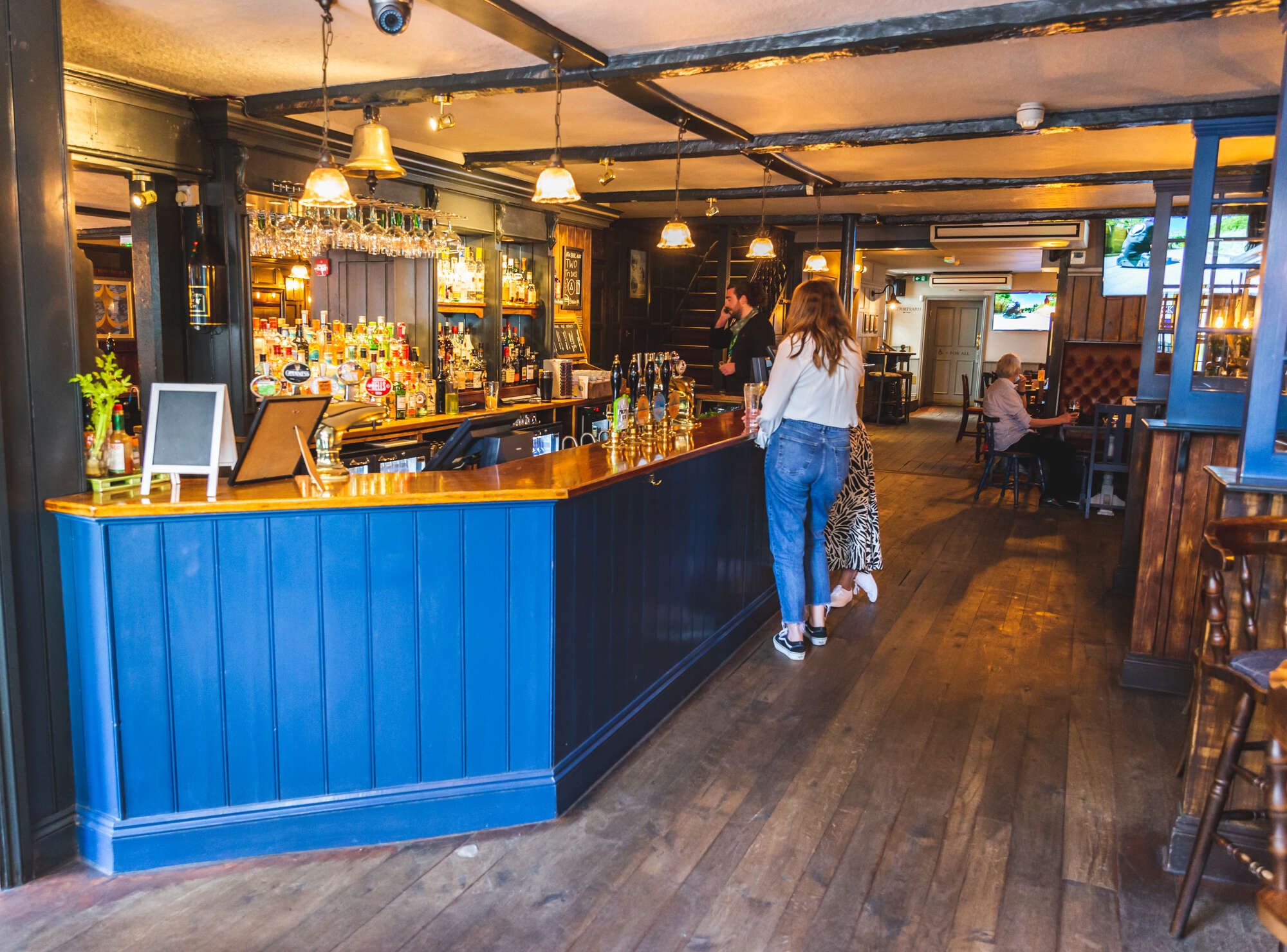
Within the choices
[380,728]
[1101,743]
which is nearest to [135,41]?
[380,728]

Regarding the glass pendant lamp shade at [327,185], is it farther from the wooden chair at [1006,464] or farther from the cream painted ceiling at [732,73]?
the wooden chair at [1006,464]

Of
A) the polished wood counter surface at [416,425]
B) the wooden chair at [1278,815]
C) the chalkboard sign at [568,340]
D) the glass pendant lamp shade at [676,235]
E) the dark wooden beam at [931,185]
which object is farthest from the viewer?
the chalkboard sign at [568,340]

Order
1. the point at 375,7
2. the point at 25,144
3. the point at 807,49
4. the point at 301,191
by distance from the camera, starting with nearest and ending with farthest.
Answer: the point at 25,144 → the point at 375,7 → the point at 807,49 → the point at 301,191

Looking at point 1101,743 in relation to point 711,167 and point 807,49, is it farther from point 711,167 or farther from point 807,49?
point 711,167

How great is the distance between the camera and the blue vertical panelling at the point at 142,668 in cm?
270

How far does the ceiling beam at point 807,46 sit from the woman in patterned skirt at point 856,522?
7.04 feet

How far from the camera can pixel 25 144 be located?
2.64 meters

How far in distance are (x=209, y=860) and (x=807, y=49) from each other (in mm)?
3845

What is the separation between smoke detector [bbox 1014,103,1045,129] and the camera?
5250 mm

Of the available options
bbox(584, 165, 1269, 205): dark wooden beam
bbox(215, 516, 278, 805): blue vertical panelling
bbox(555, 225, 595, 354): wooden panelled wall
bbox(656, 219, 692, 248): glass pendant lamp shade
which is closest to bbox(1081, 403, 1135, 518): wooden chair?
bbox(584, 165, 1269, 205): dark wooden beam

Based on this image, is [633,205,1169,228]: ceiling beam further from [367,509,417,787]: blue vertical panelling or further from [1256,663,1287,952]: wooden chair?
[1256,663,1287,952]: wooden chair

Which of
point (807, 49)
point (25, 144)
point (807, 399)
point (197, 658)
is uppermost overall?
point (807, 49)

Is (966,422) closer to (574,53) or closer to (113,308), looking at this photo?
(574,53)

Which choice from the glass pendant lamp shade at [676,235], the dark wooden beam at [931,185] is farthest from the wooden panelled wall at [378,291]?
the dark wooden beam at [931,185]
